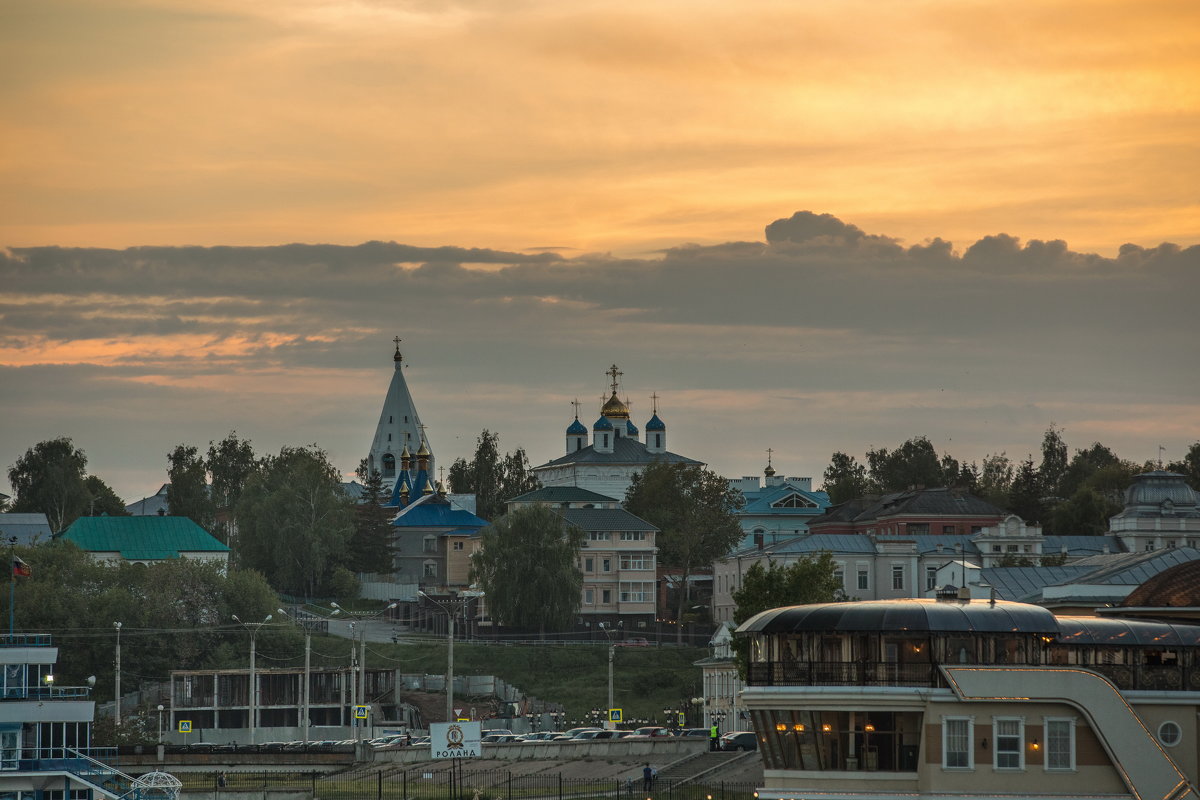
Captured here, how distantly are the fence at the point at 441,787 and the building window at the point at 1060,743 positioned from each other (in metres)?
19.4

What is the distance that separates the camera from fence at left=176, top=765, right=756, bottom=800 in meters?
76.9

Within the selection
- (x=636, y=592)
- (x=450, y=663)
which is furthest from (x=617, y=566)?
(x=450, y=663)

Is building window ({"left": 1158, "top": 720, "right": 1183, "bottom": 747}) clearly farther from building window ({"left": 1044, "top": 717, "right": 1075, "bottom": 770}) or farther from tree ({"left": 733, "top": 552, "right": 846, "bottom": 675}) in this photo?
tree ({"left": 733, "top": 552, "right": 846, "bottom": 675})

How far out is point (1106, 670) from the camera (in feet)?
186

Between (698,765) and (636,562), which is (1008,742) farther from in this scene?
(636,562)

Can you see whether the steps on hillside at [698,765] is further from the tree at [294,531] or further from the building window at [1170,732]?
the tree at [294,531]

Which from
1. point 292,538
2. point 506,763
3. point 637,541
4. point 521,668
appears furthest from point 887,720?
point 292,538

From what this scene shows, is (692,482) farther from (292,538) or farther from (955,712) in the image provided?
(955,712)

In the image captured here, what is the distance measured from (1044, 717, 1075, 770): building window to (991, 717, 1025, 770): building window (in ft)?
2.20

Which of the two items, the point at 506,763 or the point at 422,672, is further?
the point at 422,672

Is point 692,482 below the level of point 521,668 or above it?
above

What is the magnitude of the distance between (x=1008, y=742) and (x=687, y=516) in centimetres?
13260

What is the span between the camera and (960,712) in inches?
2185

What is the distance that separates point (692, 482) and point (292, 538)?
37187mm
